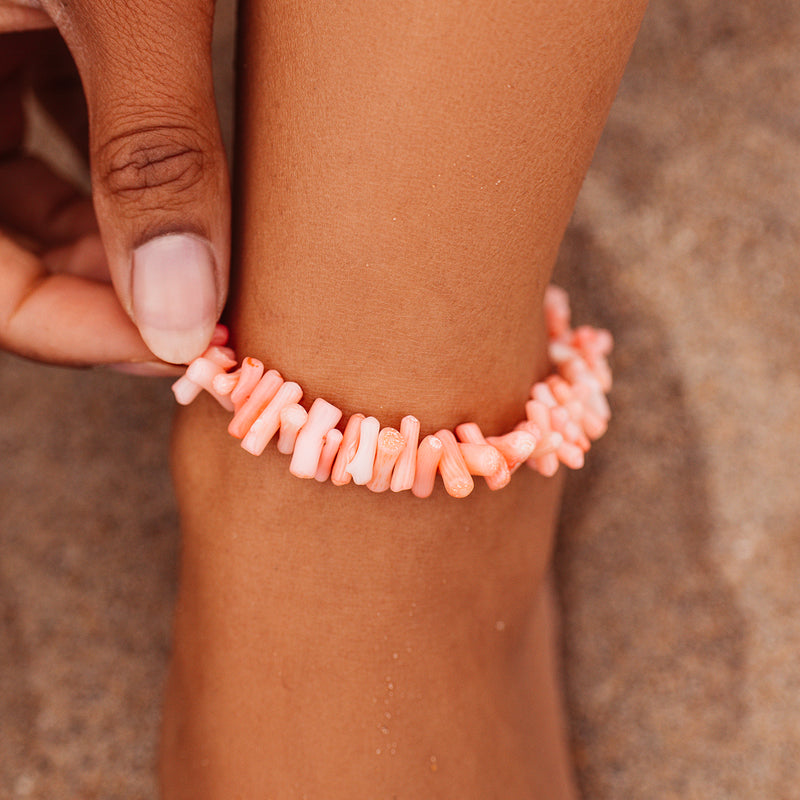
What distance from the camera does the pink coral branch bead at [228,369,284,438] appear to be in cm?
63

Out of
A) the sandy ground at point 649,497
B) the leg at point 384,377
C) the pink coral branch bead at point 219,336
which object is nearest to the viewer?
the leg at point 384,377

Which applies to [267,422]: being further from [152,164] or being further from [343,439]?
[152,164]

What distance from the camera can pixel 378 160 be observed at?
0.59 m

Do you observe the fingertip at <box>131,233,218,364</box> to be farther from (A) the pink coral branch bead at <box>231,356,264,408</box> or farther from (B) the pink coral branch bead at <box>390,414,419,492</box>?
(B) the pink coral branch bead at <box>390,414,419,492</box>

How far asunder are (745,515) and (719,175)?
0.48 meters

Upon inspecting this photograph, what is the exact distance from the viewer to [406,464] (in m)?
0.63

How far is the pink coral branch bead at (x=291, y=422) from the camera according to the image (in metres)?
0.62

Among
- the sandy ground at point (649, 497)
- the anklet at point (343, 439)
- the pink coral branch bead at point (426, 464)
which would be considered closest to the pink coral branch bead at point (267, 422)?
the anklet at point (343, 439)

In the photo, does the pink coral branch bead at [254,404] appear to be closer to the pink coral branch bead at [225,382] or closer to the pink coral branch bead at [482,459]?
the pink coral branch bead at [225,382]

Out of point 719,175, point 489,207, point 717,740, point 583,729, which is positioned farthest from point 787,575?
point 489,207

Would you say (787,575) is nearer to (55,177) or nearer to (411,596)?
(411,596)

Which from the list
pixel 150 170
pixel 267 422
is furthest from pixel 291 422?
pixel 150 170

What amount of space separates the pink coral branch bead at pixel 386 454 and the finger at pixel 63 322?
0.82ft

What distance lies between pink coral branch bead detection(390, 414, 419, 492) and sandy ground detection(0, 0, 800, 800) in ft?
1.52
